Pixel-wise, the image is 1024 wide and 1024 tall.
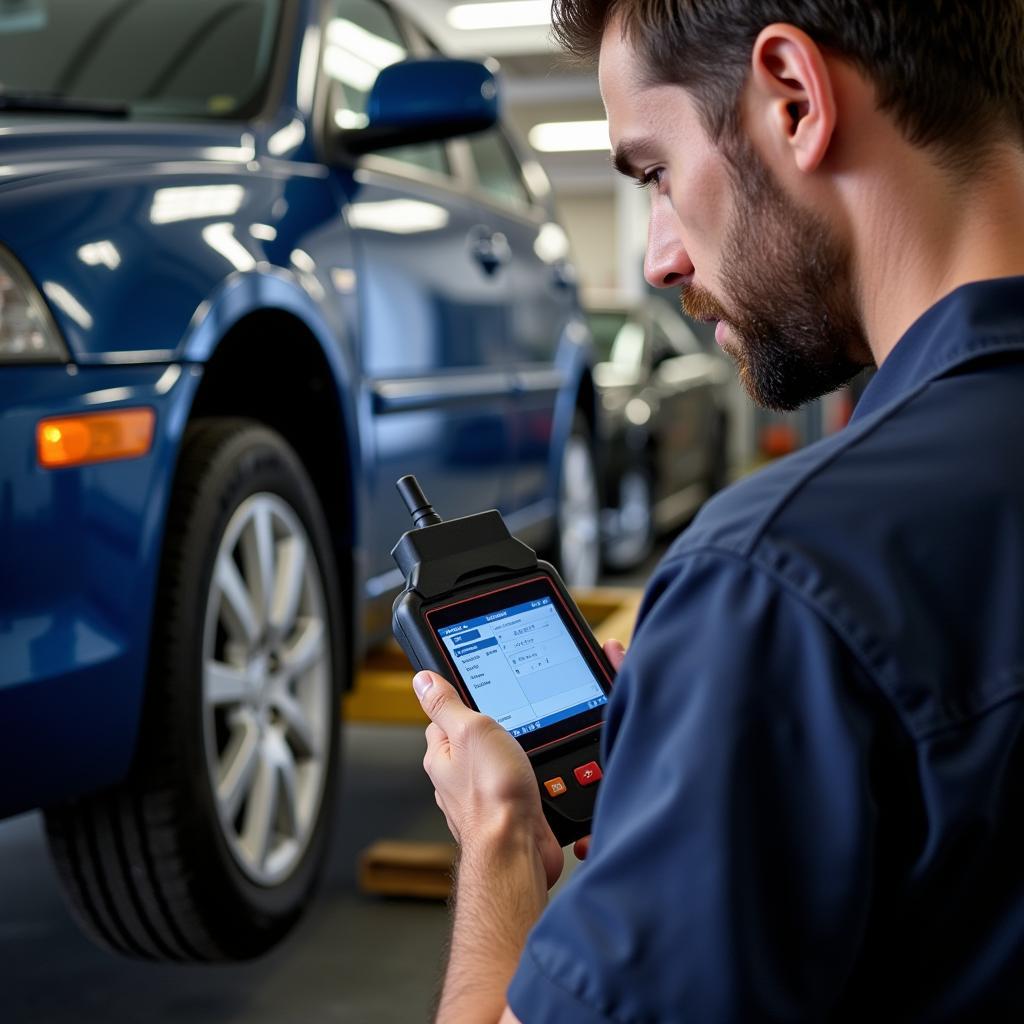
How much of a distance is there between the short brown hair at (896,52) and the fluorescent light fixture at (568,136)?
15.1 metres

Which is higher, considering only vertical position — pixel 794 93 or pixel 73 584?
pixel 794 93

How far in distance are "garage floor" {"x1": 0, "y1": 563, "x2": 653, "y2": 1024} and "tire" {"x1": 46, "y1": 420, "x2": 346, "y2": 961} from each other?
130 mm

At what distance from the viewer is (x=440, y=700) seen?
95 centimetres

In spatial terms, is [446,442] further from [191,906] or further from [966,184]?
[966,184]

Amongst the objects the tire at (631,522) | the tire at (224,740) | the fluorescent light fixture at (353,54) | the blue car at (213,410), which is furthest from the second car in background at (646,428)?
the tire at (224,740)

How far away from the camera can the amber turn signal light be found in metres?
1.50

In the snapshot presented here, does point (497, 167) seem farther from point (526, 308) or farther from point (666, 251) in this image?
point (666, 251)

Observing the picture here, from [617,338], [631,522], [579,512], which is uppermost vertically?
[579,512]

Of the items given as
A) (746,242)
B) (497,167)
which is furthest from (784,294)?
(497,167)

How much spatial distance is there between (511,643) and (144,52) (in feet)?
5.36

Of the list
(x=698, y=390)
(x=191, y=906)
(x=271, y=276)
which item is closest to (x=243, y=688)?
(x=191, y=906)

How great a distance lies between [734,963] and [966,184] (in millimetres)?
410

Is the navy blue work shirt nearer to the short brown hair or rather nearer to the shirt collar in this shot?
the shirt collar

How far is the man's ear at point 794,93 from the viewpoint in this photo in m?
0.72
